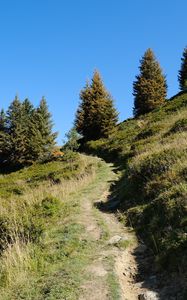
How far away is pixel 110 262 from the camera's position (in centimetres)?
801

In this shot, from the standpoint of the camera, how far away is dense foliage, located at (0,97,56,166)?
51344 mm

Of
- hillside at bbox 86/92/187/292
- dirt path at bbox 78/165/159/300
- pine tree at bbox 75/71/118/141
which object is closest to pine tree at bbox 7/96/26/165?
pine tree at bbox 75/71/118/141

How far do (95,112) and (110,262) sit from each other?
1687 inches

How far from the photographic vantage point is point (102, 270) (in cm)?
758

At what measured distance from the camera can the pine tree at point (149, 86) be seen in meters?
53.4

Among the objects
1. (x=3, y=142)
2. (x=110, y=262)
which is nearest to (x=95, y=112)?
(x=3, y=142)

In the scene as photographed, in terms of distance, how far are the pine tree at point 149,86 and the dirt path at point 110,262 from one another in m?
41.7

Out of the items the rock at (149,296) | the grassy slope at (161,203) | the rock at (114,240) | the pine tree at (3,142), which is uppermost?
the pine tree at (3,142)

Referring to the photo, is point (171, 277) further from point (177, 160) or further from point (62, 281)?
point (177, 160)

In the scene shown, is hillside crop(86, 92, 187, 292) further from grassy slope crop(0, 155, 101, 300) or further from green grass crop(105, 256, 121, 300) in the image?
grassy slope crop(0, 155, 101, 300)

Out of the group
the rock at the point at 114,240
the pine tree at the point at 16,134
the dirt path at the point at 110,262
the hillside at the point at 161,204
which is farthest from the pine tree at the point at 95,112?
the rock at the point at 114,240

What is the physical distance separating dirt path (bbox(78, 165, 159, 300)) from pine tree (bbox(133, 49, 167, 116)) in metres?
41.7

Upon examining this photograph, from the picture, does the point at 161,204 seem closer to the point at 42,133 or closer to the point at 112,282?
the point at 112,282

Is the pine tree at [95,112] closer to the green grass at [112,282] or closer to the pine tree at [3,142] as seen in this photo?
the pine tree at [3,142]
